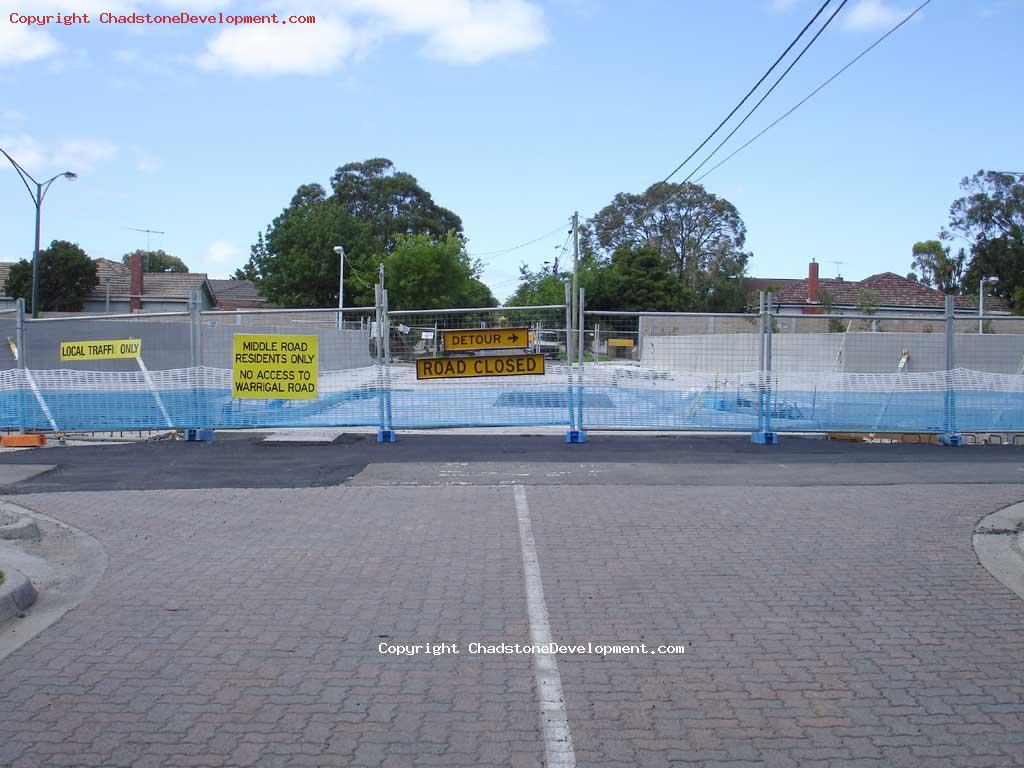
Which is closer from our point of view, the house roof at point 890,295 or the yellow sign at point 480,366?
the yellow sign at point 480,366

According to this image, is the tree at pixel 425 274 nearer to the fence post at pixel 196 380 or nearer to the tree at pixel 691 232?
the tree at pixel 691 232

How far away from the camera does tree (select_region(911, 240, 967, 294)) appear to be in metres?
58.4

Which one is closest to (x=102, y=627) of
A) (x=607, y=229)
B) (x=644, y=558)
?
(x=644, y=558)

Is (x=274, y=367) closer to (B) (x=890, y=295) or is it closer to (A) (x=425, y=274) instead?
(A) (x=425, y=274)

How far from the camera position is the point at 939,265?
2395 inches

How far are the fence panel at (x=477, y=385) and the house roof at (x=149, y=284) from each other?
141 feet

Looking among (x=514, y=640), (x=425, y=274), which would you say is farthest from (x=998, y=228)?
(x=514, y=640)

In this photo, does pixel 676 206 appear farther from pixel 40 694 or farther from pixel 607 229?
pixel 40 694

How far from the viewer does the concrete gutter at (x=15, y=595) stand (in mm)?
6043

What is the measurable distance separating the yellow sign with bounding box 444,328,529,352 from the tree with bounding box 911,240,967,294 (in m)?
48.7

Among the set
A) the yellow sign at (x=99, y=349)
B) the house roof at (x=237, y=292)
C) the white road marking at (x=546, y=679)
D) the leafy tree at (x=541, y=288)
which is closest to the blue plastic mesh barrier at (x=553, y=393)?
the yellow sign at (x=99, y=349)

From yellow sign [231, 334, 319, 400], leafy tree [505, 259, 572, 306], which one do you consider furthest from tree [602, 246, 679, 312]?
yellow sign [231, 334, 319, 400]

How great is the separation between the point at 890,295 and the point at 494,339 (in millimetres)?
47366

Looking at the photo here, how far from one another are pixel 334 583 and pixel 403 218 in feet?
215
